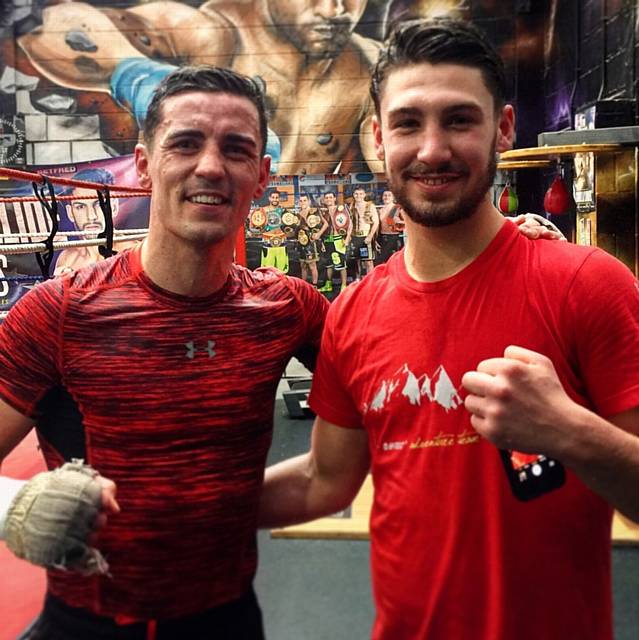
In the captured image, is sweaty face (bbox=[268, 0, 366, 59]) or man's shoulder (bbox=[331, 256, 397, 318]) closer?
man's shoulder (bbox=[331, 256, 397, 318])

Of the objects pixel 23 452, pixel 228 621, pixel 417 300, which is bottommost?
pixel 23 452

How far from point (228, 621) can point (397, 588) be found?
0.25 meters

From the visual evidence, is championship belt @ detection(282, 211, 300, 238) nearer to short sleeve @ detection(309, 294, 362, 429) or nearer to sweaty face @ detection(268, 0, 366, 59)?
sweaty face @ detection(268, 0, 366, 59)

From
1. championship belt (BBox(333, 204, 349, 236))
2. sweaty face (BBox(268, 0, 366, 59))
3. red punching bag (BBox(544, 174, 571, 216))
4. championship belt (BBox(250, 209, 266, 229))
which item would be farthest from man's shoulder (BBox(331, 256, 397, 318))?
sweaty face (BBox(268, 0, 366, 59))

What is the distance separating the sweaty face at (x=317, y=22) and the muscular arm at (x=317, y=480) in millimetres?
4961

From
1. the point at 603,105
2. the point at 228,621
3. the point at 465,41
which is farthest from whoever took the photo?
the point at 603,105

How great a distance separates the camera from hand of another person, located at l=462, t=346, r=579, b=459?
23.9 inches

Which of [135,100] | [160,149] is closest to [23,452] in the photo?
[160,149]

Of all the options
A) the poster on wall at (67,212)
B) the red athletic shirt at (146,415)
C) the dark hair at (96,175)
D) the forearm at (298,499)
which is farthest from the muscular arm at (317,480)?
the dark hair at (96,175)

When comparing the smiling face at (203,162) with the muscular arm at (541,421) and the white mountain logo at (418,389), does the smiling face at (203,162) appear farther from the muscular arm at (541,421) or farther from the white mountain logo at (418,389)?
the muscular arm at (541,421)

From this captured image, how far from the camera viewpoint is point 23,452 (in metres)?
1.83

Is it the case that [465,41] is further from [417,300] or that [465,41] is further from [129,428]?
[129,428]

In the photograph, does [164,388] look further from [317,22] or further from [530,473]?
[317,22]

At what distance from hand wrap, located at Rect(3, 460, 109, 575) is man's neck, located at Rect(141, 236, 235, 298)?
321 mm
